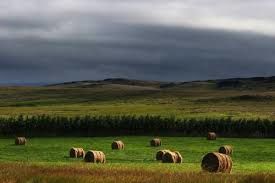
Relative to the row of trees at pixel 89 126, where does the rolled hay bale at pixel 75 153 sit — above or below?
below

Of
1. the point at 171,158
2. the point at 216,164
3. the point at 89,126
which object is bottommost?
the point at 171,158

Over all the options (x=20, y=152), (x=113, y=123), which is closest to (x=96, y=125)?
(x=113, y=123)

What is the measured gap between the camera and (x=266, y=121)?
8575 cm

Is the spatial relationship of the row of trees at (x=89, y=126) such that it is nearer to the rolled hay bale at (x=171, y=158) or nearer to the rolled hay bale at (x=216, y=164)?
the rolled hay bale at (x=171, y=158)

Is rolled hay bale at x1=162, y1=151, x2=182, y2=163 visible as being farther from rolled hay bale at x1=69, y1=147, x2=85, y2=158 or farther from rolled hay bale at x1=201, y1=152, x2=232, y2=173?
rolled hay bale at x1=69, y1=147, x2=85, y2=158

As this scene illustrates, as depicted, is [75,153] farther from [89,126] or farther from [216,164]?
[89,126]

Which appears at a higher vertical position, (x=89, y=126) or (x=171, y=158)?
(x=89, y=126)

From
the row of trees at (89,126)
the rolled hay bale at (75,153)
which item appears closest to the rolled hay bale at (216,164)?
the rolled hay bale at (75,153)

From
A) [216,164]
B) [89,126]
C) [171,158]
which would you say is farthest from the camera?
[89,126]

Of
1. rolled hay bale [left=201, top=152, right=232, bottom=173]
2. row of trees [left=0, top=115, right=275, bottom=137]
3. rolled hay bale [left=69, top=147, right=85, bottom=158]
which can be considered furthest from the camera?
row of trees [left=0, top=115, right=275, bottom=137]

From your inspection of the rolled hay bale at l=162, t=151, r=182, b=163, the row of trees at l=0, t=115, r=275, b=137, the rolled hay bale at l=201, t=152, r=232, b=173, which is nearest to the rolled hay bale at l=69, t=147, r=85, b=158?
the rolled hay bale at l=162, t=151, r=182, b=163

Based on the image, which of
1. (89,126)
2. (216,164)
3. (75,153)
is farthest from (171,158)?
(89,126)

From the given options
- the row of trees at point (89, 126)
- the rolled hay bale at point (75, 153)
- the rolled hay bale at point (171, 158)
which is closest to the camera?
the rolled hay bale at point (171, 158)

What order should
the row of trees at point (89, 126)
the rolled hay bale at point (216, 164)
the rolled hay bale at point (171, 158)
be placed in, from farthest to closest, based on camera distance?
the row of trees at point (89, 126), the rolled hay bale at point (171, 158), the rolled hay bale at point (216, 164)
